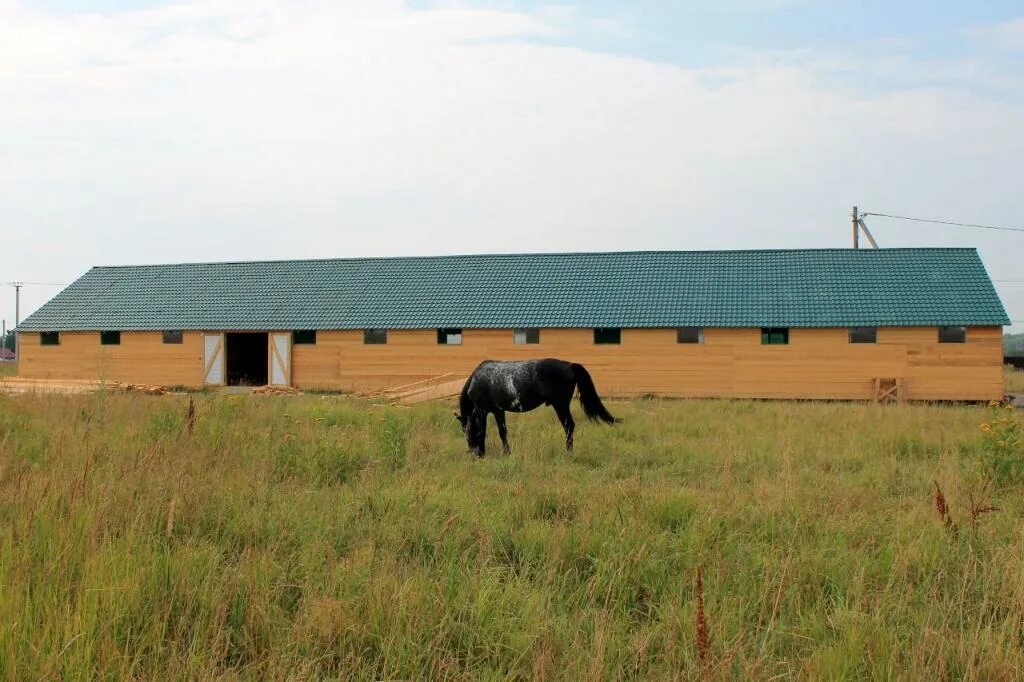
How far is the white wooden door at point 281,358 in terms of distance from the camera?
3098 centimetres

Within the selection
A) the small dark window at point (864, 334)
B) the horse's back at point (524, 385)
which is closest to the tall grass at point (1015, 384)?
the small dark window at point (864, 334)

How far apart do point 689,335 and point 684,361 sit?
3.11 ft

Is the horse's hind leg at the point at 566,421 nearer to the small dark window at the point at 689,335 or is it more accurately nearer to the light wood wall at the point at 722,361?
the light wood wall at the point at 722,361

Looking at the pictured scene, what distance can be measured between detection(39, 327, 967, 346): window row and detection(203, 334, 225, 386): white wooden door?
1.22 metres

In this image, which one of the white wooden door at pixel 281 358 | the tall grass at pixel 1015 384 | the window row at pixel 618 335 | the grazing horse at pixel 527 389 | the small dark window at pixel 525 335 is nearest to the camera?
the grazing horse at pixel 527 389

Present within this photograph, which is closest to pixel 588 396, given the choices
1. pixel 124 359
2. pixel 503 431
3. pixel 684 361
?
pixel 503 431

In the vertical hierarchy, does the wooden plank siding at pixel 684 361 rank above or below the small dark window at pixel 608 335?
below

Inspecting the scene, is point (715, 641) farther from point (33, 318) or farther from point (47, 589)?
point (33, 318)

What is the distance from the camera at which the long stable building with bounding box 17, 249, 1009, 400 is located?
26.9 metres

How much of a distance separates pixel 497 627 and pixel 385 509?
294cm

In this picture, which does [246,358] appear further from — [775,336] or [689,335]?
[775,336]

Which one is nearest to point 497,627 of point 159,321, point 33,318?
point 159,321

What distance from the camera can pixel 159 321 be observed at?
107ft

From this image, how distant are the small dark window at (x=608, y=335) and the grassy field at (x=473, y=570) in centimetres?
1932
